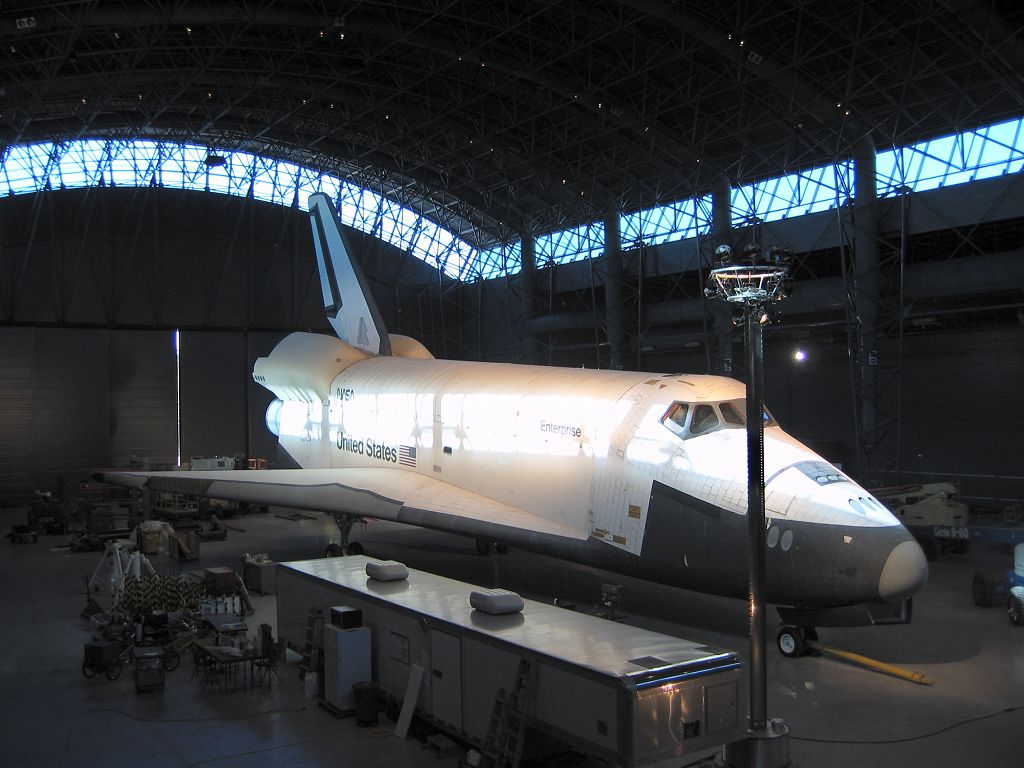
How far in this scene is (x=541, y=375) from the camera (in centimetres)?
1233

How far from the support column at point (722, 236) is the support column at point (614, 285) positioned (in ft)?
11.3

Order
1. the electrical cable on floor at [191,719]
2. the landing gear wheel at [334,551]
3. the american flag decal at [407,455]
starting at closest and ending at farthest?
the electrical cable on floor at [191,719] < the american flag decal at [407,455] < the landing gear wheel at [334,551]

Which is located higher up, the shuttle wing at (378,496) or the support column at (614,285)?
the support column at (614,285)

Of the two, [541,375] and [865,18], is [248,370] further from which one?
[865,18]

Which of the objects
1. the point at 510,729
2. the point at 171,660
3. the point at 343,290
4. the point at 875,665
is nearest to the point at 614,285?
the point at 343,290

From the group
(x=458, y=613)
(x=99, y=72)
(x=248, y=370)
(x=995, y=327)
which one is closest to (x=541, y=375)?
(x=458, y=613)

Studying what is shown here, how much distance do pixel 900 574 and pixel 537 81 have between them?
1651 cm

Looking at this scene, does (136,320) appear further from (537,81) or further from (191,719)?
(191,719)

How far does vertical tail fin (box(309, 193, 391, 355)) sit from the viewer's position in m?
19.6

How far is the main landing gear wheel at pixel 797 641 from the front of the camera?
9383 millimetres

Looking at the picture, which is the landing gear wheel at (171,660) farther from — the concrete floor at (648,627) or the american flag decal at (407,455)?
the american flag decal at (407,455)

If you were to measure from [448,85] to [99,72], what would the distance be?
954 centimetres

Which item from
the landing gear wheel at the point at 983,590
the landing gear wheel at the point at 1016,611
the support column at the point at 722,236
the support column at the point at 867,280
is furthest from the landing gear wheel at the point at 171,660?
the support column at the point at 722,236

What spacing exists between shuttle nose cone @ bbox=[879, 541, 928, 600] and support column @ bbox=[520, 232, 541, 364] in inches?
880
